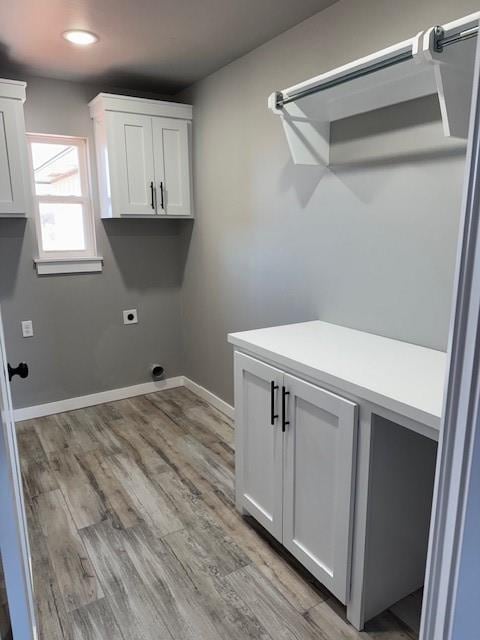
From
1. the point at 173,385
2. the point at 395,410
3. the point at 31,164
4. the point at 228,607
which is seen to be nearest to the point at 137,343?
the point at 173,385

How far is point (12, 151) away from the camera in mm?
2771

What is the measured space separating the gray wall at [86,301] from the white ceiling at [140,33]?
323 mm

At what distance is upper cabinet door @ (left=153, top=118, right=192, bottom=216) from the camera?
3211 millimetres

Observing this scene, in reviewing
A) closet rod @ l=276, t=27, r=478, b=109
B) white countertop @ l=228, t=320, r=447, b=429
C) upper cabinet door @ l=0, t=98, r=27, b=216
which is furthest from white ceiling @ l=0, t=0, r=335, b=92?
white countertop @ l=228, t=320, r=447, b=429


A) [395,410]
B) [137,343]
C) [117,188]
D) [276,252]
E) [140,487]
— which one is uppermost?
[117,188]

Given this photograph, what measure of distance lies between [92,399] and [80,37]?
2487 millimetres

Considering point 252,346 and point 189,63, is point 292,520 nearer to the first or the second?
point 252,346

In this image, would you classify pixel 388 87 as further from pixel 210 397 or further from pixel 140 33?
pixel 210 397

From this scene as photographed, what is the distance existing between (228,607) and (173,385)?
239 centimetres

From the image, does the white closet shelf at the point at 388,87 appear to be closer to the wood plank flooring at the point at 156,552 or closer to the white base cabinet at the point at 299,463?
the white base cabinet at the point at 299,463

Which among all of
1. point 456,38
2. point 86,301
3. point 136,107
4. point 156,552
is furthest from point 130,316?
point 456,38

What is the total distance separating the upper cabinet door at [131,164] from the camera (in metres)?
3.05

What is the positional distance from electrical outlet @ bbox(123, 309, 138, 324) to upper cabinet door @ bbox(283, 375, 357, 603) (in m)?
2.22

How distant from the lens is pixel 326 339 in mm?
1982
